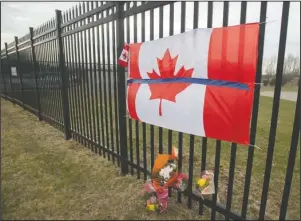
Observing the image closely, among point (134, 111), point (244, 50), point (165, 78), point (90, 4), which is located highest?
point (90, 4)

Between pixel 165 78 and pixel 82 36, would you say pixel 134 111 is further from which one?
pixel 82 36

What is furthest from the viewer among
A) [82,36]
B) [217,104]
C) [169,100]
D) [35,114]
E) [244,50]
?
[35,114]

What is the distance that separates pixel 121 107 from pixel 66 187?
132 centimetres

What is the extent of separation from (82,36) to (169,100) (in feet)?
8.32

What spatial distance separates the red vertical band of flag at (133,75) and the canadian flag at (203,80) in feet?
0.24

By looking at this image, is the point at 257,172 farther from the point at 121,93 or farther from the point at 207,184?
the point at 121,93

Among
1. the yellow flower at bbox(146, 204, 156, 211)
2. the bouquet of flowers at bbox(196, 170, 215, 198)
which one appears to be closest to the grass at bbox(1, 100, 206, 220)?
the yellow flower at bbox(146, 204, 156, 211)

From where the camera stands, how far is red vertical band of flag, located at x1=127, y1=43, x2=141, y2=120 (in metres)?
3.00

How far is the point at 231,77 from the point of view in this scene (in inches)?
79.9

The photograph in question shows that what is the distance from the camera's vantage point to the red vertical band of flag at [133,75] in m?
3.00

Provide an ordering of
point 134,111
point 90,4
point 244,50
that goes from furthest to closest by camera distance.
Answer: point 90,4
point 134,111
point 244,50

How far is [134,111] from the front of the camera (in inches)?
124

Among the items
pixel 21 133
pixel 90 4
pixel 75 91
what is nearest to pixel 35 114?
pixel 21 133

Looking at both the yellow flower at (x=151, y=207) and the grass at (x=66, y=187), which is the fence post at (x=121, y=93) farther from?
the yellow flower at (x=151, y=207)
